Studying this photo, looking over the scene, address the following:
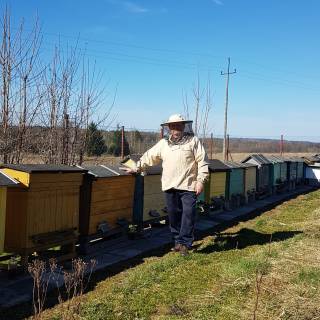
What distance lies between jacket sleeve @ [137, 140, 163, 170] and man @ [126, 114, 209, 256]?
0.15 meters

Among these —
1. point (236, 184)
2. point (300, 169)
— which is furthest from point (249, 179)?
point (300, 169)

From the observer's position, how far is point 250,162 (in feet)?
50.1

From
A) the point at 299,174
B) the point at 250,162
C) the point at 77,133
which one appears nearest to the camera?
the point at 77,133

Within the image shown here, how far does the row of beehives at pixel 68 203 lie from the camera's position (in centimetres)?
555

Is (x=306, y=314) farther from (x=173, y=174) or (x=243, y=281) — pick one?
(x=173, y=174)

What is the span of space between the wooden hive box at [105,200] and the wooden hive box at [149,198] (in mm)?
132

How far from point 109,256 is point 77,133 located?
469 cm

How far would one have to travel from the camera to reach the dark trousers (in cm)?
685

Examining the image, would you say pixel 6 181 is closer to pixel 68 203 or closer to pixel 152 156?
pixel 68 203

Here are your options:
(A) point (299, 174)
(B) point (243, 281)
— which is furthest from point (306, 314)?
(A) point (299, 174)

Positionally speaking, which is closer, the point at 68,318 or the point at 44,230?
the point at 68,318

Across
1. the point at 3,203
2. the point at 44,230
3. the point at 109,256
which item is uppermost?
the point at 3,203

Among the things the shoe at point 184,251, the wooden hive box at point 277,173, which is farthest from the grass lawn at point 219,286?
the wooden hive box at point 277,173

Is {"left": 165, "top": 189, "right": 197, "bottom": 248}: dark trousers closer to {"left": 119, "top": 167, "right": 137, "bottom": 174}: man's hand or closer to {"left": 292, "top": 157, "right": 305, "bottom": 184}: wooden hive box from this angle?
{"left": 119, "top": 167, "right": 137, "bottom": 174}: man's hand
